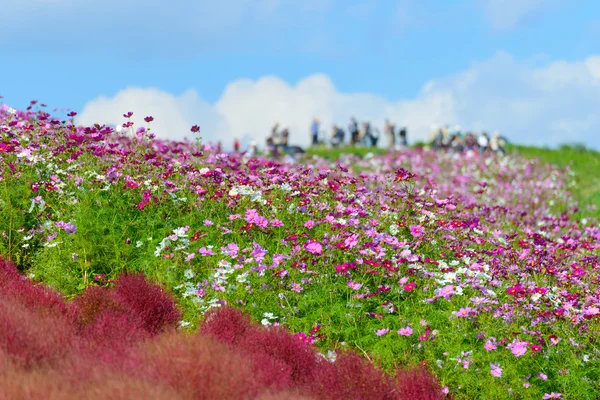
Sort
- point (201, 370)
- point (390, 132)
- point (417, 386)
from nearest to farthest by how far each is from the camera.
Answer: point (201, 370)
point (417, 386)
point (390, 132)

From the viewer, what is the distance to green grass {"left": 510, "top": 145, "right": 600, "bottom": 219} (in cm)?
2023

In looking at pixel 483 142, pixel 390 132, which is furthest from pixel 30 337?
pixel 390 132

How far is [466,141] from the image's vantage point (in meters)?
32.9

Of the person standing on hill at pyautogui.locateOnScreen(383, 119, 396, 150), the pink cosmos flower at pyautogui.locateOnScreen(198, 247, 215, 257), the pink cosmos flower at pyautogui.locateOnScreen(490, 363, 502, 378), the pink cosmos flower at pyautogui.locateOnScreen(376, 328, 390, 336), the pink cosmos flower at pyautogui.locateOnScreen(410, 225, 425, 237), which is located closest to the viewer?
the pink cosmos flower at pyautogui.locateOnScreen(490, 363, 502, 378)

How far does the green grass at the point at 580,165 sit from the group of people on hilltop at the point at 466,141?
0.84 m

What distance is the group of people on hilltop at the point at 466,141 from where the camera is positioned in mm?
30953

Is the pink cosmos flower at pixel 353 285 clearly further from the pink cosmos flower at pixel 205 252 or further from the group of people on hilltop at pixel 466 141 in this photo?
the group of people on hilltop at pixel 466 141

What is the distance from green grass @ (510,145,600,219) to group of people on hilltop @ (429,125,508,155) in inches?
33.0

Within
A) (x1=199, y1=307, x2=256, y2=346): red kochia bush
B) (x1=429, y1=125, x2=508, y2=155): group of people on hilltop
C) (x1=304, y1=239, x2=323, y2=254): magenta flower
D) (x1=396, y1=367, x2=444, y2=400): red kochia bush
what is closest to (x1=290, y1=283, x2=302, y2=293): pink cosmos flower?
(x1=304, y1=239, x2=323, y2=254): magenta flower

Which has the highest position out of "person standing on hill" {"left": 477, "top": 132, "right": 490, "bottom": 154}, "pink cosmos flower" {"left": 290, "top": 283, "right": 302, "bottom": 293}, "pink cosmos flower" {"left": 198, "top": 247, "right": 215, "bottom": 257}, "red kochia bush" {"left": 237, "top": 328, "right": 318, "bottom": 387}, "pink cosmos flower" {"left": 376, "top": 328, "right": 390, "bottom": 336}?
"person standing on hill" {"left": 477, "top": 132, "right": 490, "bottom": 154}

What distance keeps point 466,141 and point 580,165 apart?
580 centimetres

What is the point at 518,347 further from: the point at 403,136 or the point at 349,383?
the point at 403,136

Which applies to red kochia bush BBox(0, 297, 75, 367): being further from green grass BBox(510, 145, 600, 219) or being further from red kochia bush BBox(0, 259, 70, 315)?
green grass BBox(510, 145, 600, 219)

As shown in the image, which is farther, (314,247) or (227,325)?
(314,247)
